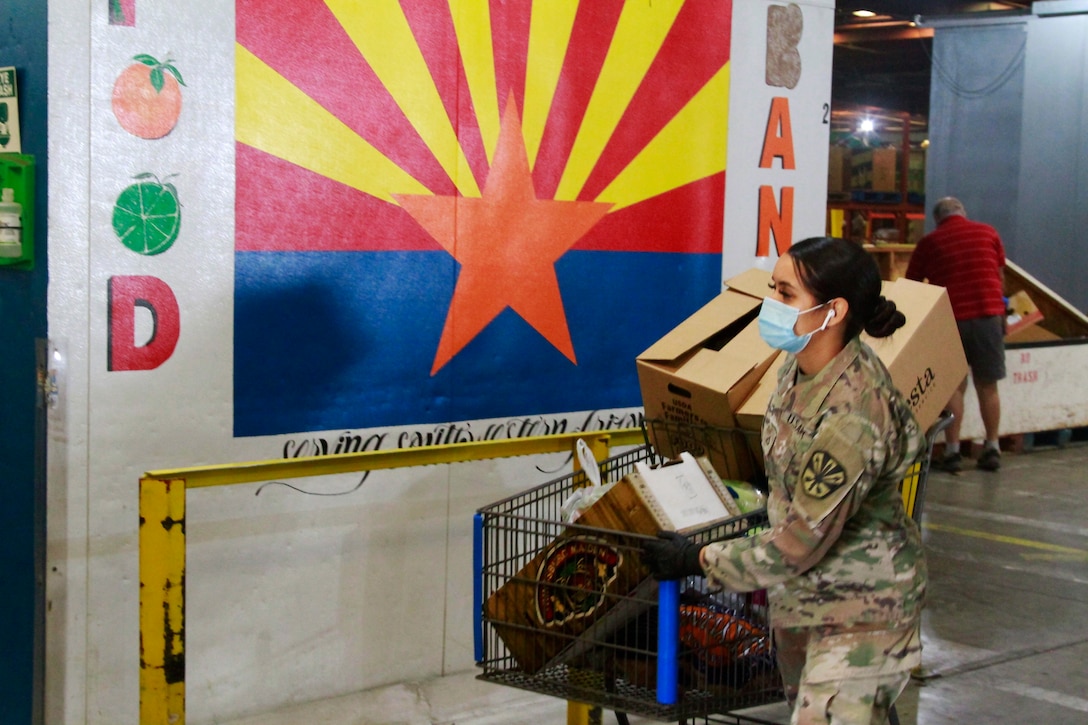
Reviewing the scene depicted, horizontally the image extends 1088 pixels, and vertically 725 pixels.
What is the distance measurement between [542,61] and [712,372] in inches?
70.7

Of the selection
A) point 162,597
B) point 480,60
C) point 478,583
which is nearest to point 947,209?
point 480,60

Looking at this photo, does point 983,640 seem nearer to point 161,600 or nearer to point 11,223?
point 161,600

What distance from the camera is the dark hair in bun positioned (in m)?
2.69

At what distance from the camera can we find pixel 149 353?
3.93m

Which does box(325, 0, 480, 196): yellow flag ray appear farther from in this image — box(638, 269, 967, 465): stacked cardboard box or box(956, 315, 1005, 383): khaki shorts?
box(956, 315, 1005, 383): khaki shorts

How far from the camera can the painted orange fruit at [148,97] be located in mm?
3777

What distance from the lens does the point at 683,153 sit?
16.8 ft

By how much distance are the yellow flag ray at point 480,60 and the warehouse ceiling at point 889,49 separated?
10524 millimetres

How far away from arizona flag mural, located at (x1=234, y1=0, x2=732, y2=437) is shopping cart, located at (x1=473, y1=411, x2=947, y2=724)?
4.72 ft


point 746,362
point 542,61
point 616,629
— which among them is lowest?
point 616,629

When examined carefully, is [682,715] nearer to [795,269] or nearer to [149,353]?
[795,269]

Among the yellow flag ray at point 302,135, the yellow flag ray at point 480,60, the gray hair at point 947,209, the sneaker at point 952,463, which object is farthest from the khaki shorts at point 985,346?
the yellow flag ray at point 302,135

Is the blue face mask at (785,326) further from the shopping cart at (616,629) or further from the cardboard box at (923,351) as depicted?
the cardboard box at (923,351)

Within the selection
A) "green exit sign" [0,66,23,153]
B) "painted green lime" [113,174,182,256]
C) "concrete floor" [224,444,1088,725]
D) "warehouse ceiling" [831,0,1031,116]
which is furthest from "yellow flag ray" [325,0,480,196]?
"warehouse ceiling" [831,0,1031,116]
